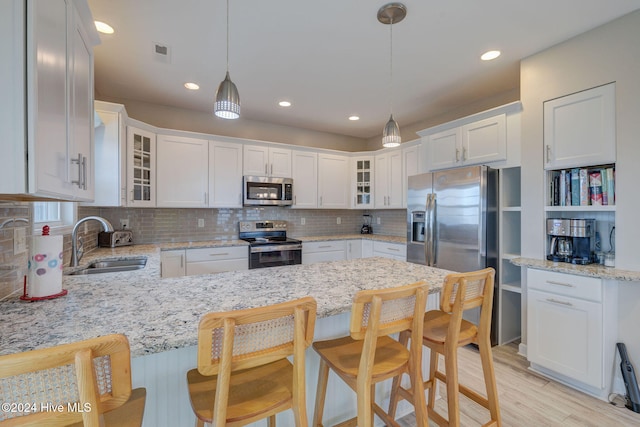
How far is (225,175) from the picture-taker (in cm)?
377

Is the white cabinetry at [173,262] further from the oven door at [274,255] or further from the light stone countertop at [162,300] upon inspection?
the light stone countertop at [162,300]

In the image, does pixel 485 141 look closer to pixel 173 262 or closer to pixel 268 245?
pixel 268 245

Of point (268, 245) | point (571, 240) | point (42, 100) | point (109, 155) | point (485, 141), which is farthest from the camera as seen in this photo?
point (268, 245)

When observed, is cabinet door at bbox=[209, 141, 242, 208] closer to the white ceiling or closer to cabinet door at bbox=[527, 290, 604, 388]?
the white ceiling

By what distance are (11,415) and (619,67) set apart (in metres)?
3.48

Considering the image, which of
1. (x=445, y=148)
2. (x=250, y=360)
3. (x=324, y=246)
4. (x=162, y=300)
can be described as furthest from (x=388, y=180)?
(x=250, y=360)

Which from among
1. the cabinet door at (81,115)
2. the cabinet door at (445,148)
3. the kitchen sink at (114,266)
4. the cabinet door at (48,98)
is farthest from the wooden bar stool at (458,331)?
the kitchen sink at (114,266)

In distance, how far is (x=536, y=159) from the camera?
2471 millimetres

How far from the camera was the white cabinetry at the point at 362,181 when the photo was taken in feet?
15.3

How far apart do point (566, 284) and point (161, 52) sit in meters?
3.71

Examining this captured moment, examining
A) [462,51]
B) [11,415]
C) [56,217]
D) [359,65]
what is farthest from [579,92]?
[56,217]

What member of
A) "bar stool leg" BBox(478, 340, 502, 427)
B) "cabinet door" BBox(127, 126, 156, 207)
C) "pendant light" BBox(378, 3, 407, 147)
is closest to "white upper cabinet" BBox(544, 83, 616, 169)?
"pendant light" BBox(378, 3, 407, 147)

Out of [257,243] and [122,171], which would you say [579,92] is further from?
[122,171]

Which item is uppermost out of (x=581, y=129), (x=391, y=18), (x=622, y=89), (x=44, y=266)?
(x=391, y=18)
